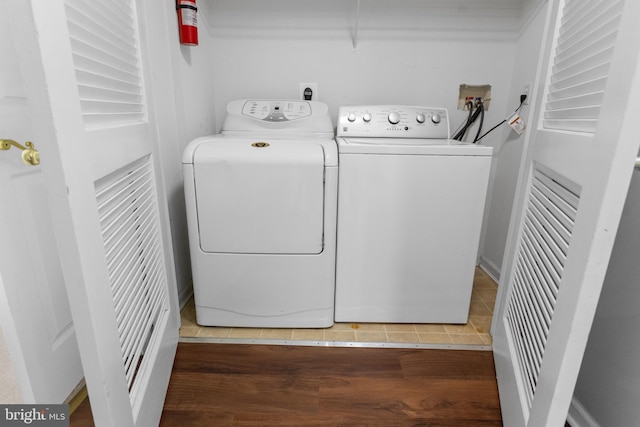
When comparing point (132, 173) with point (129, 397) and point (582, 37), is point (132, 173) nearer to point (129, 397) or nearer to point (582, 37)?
point (129, 397)

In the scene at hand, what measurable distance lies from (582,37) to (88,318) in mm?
1383

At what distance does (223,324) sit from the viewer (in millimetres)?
1600

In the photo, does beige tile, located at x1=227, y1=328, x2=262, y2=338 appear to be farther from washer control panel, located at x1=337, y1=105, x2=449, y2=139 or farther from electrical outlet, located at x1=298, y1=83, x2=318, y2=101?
electrical outlet, located at x1=298, y1=83, x2=318, y2=101

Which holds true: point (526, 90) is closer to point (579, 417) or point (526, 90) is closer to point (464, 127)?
point (464, 127)

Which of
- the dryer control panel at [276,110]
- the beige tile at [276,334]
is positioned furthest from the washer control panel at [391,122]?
the beige tile at [276,334]

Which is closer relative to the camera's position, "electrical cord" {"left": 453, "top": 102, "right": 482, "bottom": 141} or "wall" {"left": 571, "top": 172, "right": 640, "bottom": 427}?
"wall" {"left": 571, "top": 172, "right": 640, "bottom": 427}

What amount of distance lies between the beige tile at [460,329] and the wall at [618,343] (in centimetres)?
53

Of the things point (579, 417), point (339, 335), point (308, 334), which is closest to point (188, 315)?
point (308, 334)

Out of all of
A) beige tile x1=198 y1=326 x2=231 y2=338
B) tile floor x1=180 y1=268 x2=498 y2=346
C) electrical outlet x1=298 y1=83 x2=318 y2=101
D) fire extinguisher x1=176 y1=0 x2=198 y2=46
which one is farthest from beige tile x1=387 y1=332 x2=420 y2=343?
fire extinguisher x1=176 y1=0 x2=198 y2=46

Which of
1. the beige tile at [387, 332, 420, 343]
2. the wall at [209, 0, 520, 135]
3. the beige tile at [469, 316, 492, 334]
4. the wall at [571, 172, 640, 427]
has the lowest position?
the beige tile at [387, 332, 420, 343]

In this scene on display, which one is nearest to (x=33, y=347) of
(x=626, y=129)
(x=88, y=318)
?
(x=88, y=318)

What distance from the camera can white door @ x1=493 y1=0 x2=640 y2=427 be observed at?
0.61 meters

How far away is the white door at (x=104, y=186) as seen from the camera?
578mm

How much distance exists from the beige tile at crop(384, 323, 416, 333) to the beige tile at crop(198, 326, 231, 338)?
0.77 meters
